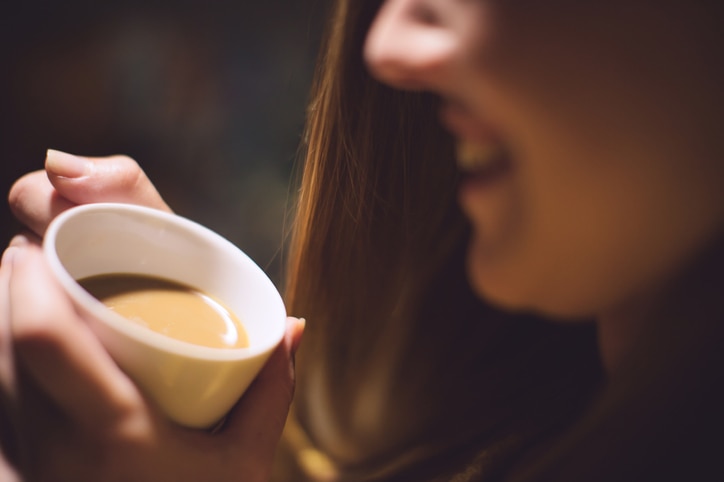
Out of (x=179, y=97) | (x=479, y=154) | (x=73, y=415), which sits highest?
(x=479, y=154)

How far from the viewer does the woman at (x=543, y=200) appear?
41 cm

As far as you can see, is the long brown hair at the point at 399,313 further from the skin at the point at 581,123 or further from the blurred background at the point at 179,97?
the blurred background at the point at 179,97

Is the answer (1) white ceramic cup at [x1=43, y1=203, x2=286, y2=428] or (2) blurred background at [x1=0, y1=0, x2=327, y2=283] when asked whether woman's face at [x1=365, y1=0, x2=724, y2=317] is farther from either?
(2) blurred background at [x1=0, y1=0, x2=327, y2=283]

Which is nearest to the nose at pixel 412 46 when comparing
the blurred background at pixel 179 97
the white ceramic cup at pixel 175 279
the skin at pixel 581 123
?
the skin at pixel 581 123

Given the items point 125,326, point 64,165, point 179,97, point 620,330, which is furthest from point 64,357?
point 179,97

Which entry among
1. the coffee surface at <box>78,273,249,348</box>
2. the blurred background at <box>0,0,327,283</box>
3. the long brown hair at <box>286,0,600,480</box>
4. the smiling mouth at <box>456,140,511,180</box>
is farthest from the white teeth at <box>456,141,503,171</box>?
the blurred background at <box>0,0,327,283</box>

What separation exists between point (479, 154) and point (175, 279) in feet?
1.20

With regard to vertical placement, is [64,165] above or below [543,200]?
below

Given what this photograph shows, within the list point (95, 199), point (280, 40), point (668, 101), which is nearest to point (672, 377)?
point (668, 101)

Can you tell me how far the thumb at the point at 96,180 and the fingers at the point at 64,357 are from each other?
18 cm

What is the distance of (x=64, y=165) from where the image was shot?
0.65 meters

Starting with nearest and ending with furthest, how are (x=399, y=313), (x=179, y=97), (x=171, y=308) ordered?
1. (x=171, y=308)
2. (x=399, y=313)
3. (x=179, y=97)

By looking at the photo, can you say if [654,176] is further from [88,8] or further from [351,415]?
[88,8]

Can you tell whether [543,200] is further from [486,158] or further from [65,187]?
[65,187]
